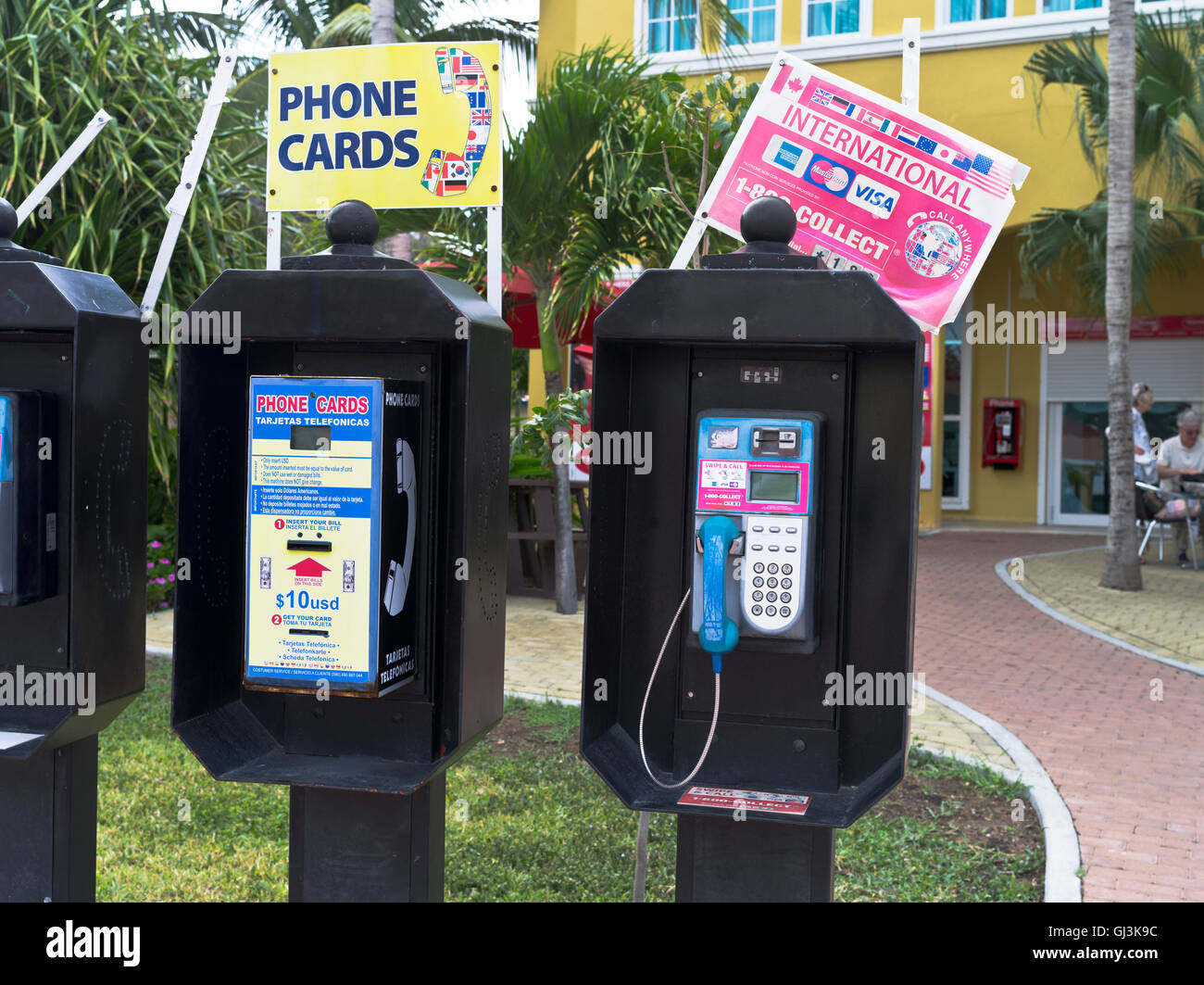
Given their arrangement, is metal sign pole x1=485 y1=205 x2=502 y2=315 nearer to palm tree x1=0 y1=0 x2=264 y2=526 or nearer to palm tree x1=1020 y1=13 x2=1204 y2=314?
palm tree x1=0 y1=0 x2=264 y2=526

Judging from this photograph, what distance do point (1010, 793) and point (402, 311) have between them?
12.2 feet

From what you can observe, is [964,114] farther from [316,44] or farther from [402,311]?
[402,311]

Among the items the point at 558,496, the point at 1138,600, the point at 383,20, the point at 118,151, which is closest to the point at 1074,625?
the point at 1138,600

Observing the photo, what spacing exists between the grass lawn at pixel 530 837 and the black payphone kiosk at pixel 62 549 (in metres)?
1.01

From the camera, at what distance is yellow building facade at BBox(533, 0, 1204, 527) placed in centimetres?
1491

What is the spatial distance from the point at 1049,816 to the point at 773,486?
2.92 metres

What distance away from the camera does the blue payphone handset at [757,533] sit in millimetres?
2818

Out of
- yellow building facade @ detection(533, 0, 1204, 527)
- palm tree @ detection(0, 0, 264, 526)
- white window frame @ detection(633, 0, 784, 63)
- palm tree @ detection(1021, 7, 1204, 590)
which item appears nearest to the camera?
palm tree @ detection(0, 0, 264, 526)

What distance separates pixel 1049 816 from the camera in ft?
16.5

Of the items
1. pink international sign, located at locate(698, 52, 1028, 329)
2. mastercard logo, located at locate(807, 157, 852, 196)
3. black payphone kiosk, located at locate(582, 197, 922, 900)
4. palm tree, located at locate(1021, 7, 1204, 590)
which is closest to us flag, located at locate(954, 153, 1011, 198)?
pink international sign, located at locate(698, 52, 1028, 329)

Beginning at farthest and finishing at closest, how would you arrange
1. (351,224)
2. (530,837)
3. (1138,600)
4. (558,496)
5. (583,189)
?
(1138,600) → (558,496) → (583,189) → (530,837) → (351,224)

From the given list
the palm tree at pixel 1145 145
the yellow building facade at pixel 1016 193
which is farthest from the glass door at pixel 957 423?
the palm tree at pixel 1145 145

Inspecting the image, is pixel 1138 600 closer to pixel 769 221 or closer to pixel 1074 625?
pixel 1074 625

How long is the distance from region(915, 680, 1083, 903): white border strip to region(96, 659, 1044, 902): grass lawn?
6 cm
